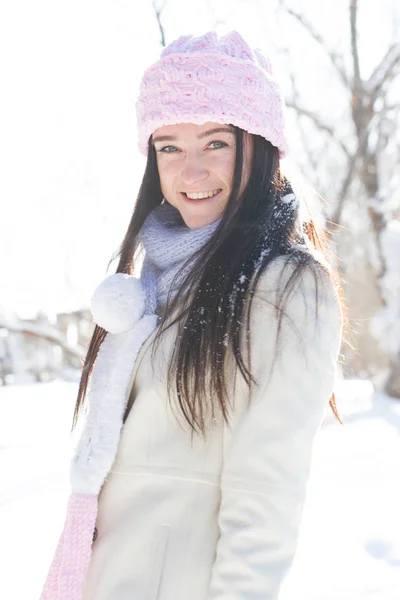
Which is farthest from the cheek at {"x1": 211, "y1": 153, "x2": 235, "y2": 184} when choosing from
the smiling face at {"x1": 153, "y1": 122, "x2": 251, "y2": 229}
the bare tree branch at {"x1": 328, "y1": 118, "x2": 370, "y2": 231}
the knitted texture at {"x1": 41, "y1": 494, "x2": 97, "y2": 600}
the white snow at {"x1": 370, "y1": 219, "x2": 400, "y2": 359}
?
the bare tree branch at {"x1": 328, "y1": 118, "x2": 370, "y2": 231}

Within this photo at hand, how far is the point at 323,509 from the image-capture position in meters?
2.93

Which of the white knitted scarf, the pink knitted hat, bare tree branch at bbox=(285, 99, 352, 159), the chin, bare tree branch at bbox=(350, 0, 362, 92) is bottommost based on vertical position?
the white knitted scarf

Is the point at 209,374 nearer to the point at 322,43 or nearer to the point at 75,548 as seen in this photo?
the point at 75,548

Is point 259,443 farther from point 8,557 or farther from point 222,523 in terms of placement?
point 8,557

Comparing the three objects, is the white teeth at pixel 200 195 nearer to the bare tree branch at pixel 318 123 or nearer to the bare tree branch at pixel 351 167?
the bare tree branch at pixel 351 167

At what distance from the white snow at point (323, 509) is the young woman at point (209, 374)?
0.18m

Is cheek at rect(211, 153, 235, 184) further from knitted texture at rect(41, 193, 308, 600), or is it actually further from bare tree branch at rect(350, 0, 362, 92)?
bare tree branch at rect(350, 0, 362, 92)

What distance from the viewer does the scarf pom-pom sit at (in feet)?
4.61

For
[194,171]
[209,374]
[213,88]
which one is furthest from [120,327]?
[213,88]

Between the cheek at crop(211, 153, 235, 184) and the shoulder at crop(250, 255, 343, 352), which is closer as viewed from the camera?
the shoulder at crop(250, 255, 343, 352)

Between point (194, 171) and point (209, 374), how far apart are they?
51 centimetres

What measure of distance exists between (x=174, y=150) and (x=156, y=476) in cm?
78

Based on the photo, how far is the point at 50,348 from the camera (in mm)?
9805

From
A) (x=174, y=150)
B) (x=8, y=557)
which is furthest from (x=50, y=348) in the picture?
(x=174, y=150)
